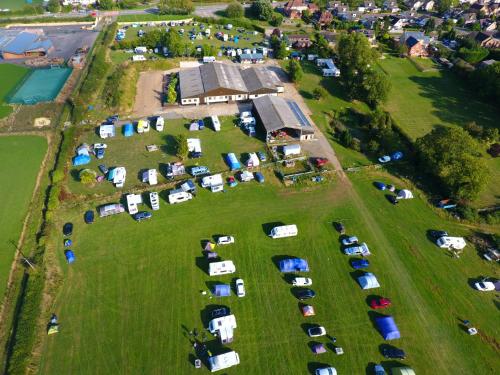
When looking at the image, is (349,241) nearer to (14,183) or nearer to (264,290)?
(264,290)

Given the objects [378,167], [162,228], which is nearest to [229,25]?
[378,167]

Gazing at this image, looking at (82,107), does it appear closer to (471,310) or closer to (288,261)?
(288,261)

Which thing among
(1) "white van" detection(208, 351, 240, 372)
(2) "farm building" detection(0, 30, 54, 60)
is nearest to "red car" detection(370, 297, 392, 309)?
(1) "white van" detection(208, 351, 240, 372)

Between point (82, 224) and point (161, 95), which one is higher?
point (161, 95)

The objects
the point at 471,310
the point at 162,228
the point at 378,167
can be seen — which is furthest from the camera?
the point at 378,167

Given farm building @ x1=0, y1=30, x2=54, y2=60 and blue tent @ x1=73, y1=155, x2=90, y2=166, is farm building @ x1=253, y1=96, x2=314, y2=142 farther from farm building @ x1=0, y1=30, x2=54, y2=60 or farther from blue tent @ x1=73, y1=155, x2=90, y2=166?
farm building @ x1=0, y1=30, x2=54, y2=60

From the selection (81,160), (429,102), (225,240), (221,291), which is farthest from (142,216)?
(429,102)

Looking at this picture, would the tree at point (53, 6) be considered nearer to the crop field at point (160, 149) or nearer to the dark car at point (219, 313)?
the crop field at point (160, 149)
